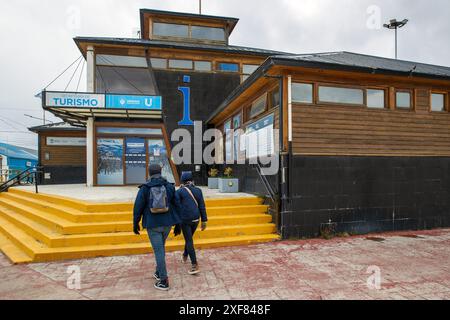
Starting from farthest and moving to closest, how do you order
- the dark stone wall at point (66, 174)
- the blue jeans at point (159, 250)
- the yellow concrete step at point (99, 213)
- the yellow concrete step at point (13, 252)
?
the dark stone wall at point (66, 174)
the yellow concrete step at point (99, 213)
the yellow concrete step at point (13, 252)
the blue jeans at point (159, 250)

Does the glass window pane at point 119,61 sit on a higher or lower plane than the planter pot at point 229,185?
higher

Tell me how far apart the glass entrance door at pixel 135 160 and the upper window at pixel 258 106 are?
19.3 ft

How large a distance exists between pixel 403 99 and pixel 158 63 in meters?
9.80

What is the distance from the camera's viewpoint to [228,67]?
534 inches

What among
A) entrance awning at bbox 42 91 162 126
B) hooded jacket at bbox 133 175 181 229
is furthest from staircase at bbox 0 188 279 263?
entrance awning at bbox 42 91 162 126

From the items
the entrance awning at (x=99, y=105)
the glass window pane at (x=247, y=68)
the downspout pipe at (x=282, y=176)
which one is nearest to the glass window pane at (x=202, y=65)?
the glass window pane at (x=247, y=68)

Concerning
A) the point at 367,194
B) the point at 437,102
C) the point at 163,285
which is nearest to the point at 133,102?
the point at 163,285

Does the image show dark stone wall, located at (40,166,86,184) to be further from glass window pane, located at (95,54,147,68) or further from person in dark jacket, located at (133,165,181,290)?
person in dark jacket, located at (133,165,181,290)

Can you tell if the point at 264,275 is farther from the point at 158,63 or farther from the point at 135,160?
the point at 158,63

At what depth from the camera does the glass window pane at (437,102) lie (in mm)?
7895

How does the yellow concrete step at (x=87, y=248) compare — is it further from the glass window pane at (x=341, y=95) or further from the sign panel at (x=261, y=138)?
Answer: the glass window pane at (x=341, y=95)
